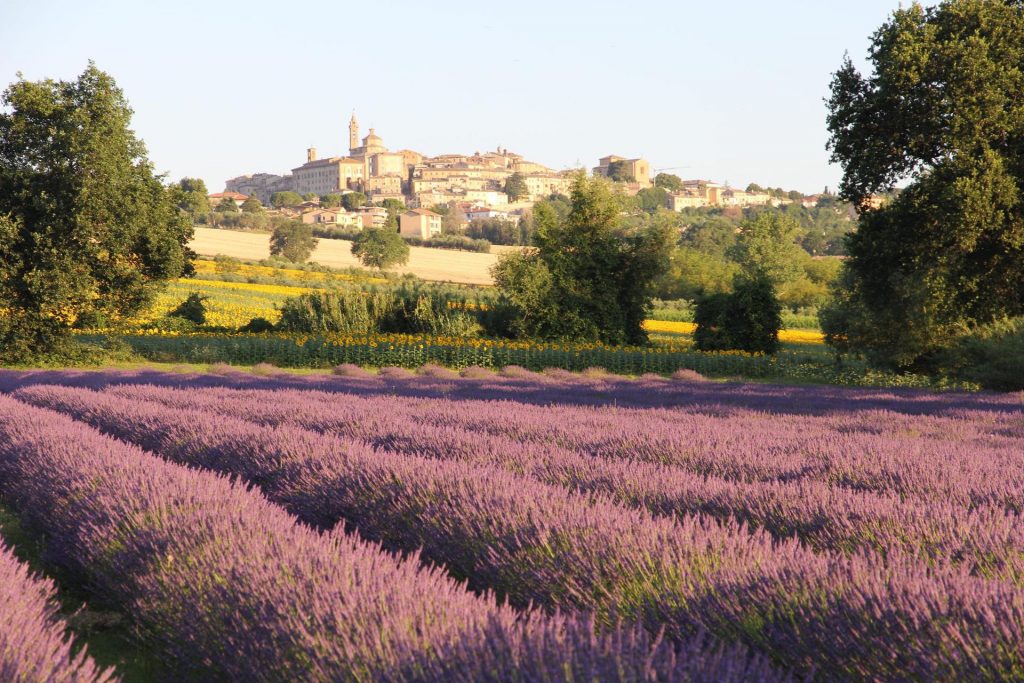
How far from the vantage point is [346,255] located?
9812 cm

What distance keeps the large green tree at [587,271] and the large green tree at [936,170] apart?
10076 millimetres

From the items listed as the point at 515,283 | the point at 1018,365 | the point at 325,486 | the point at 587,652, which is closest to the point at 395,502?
the point at 325,486

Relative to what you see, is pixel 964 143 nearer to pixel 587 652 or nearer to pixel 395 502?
pixel 395 502

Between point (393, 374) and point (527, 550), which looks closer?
point (527, 550)

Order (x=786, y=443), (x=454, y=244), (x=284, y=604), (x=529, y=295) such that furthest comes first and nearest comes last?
(x=454, y=244) < (x=529, y=295) < (x=786, y=443) < (x=284, y=604)

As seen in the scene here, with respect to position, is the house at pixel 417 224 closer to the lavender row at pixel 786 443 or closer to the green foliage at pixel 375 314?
the green foliage at pixel 375 314

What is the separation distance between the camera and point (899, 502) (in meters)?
4.30

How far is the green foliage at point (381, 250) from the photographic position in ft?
281

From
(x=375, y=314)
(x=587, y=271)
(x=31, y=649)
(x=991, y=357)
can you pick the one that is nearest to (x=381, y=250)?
(x=587, y=271)

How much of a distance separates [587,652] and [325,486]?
3.44m

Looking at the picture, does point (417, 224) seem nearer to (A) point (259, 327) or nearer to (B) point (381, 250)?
(B) point (381, 250)

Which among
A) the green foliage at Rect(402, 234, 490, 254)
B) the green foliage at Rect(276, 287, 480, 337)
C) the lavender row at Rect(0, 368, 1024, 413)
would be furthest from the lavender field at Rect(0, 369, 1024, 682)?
the green foliage at Rect(402, 234, 490, 254)

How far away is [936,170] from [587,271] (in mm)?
13405

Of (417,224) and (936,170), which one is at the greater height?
(417,224)
